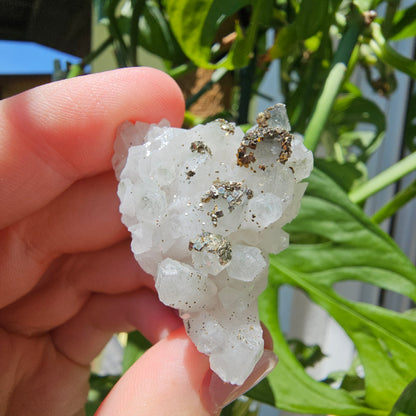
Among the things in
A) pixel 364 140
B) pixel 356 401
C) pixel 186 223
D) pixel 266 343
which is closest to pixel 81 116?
pixel 186 223

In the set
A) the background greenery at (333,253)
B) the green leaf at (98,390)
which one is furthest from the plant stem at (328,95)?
the green leaf at (98,390)

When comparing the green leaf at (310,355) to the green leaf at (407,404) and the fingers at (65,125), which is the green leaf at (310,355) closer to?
the green leaf at (407,404)

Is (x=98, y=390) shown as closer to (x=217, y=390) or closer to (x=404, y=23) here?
(x=217, y=390)

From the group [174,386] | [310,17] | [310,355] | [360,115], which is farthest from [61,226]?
[360,115]

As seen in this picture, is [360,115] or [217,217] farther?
[360,115]

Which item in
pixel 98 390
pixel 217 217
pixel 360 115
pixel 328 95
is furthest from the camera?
pixel 360 115
